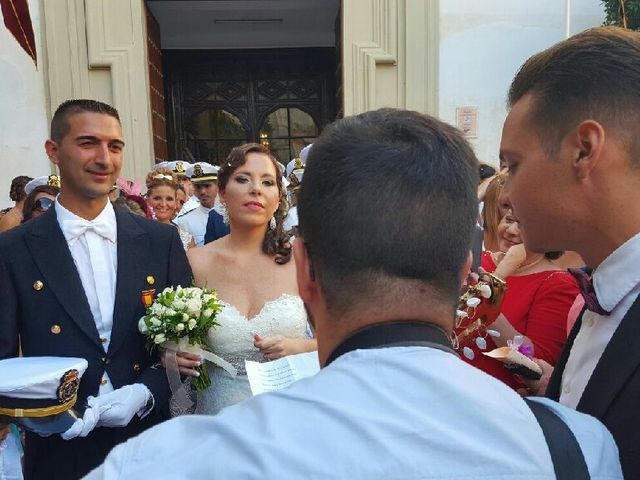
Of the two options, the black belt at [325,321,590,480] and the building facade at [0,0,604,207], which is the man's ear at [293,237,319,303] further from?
the building facade at [0,0,604,207]

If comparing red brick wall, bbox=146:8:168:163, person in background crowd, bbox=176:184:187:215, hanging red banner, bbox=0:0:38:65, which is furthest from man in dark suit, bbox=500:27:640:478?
hanging red banner, bbox=0:0:38:65

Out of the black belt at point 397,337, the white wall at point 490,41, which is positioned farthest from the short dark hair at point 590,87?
the white wall at point 490,41

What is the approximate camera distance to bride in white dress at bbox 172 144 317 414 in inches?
114

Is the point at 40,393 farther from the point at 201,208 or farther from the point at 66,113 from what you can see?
the point at 201,208

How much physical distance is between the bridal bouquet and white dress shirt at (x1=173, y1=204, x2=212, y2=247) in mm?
3882

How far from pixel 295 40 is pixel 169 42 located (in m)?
2.31

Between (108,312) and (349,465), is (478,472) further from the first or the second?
(108,312)

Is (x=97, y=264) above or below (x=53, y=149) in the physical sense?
below

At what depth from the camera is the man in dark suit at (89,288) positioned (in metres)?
2.30

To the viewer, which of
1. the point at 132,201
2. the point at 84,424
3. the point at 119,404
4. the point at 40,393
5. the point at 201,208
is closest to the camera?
the point at 40,393

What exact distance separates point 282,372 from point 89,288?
2.94ft

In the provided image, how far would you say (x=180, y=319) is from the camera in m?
2.41

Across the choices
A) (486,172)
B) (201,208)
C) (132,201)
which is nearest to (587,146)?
(486,172)

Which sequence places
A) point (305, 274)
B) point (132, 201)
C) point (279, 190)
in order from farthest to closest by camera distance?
point (132, 201) < point (279, 190) < point (305, 274)
